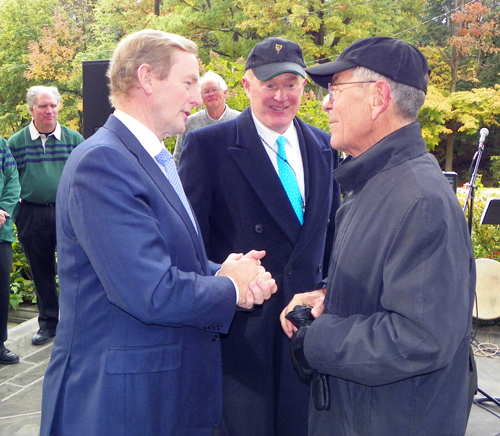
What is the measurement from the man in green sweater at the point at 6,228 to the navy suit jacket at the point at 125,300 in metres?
3.12

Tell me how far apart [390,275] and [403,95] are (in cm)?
60

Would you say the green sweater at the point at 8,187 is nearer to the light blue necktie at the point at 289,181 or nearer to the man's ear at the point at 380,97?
the light blue necktie at the point at 289,181

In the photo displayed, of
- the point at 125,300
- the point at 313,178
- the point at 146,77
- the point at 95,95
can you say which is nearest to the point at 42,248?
the point at 95,95

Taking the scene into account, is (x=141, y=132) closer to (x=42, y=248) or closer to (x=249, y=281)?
(x=249, y=281)

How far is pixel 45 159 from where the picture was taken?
16.5ft

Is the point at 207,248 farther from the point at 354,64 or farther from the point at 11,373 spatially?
the point at 11,373

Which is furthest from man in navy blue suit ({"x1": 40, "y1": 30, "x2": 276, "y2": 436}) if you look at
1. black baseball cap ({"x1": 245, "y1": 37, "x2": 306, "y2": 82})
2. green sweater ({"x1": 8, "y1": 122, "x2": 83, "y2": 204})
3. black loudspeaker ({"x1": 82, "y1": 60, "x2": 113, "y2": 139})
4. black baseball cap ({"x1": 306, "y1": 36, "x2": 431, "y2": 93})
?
black loudspeaker ({"x1": 82, "y1": 60, "x2": 113, "y2": 139})

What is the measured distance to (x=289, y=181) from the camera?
8.84 ft

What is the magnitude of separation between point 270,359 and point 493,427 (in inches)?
80.2

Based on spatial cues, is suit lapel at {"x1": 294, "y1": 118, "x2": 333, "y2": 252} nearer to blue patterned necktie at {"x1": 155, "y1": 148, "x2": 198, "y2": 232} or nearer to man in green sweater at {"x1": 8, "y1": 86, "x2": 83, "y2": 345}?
blue patterned necktie at {"x1": 155, "y1": 148, "x2": 198, "y2": 232}

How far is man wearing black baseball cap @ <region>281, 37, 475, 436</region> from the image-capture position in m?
1.43

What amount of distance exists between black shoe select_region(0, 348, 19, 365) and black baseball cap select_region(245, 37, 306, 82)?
3.38 meters

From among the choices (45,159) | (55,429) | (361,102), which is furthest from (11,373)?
(361,102)

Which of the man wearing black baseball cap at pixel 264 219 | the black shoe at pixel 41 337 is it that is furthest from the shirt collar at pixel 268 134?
the black shoe at pixel 41 337
